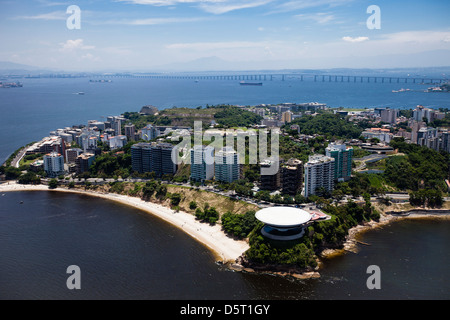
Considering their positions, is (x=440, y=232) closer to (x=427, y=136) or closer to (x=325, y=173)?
(x=325, y=173)

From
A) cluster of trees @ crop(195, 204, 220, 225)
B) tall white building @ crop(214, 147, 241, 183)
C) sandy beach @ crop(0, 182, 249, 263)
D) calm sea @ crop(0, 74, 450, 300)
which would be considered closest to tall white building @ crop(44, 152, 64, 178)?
sandy beach @ crop(0, 182, 249, 263)

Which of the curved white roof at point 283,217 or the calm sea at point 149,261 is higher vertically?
the curved white roof at point 283,217

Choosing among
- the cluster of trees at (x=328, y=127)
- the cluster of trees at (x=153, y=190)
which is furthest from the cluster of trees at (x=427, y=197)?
the cluster of trees at (x=153, y=190)

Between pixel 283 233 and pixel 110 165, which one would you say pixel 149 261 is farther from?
pixel 110 165

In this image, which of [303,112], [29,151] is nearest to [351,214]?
[29,151]

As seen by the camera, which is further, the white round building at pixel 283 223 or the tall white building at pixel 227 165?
the tall white building at pixel 227 165

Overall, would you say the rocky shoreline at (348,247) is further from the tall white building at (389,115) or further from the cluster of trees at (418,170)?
the tall white building at (389,115)

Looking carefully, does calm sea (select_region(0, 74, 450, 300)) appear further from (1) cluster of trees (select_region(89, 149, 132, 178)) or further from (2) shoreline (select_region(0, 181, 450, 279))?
(1) cluster of trees (select_region(89, 149, 132, 178))
